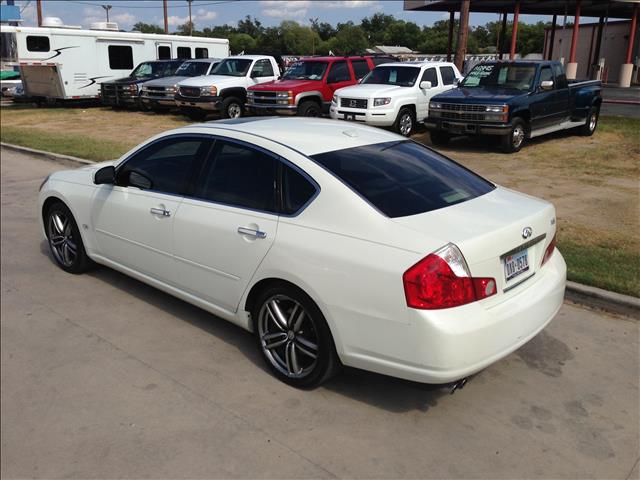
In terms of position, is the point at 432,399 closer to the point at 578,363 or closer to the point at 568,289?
the point at 578,363

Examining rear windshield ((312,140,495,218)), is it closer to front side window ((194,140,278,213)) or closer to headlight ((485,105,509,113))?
front side window ((194,140,278,213))

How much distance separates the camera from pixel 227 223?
157 inches

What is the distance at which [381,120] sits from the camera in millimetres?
14391

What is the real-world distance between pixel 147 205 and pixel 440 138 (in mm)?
10470

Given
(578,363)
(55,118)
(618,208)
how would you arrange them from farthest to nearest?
(55,118) < (618,208) < (578,363)

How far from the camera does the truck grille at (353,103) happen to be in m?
14.4

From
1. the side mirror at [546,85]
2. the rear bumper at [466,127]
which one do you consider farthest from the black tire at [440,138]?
the side mirror at [546,85]

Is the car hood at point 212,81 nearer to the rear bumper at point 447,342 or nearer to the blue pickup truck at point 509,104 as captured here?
the blue pickup truck at point 509,104

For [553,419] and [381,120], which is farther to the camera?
[381,120]

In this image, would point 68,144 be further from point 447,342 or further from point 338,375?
point 447,342

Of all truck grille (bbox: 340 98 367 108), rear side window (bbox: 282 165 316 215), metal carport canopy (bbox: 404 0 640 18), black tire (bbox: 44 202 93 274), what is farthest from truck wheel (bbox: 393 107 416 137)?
metal carport canopy (bbox: 404 0 640 18)

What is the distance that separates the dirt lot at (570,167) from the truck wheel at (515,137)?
0.62 feet

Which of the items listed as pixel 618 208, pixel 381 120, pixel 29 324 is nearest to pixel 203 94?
pixel 381 120

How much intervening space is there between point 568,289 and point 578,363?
120 centimetres
